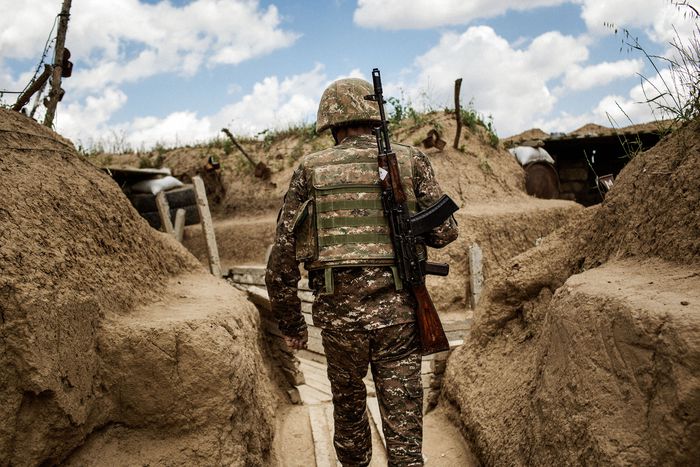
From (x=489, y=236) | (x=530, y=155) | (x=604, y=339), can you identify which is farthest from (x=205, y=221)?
(x=604, y=339)

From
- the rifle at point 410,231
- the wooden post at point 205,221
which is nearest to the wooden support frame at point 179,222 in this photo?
the wooden post at point 205,221

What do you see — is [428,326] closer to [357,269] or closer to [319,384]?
[357,269]

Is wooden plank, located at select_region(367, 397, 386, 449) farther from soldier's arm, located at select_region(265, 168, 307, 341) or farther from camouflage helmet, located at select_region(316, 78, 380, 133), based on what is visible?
camouflage helmet, located at select_region(316, 78, 380, 133)

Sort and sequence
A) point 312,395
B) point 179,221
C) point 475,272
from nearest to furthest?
1. point 312,395
2. point 475,272
3. point 179,221

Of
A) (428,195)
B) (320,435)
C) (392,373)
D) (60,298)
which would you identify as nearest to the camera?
(60,298)

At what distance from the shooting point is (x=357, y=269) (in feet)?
11.2

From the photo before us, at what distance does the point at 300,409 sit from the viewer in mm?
5691

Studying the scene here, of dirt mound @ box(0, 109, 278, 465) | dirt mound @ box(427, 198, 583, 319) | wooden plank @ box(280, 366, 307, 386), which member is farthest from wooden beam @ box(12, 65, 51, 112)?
dirt mound @ box(427, 198, 583, 319)

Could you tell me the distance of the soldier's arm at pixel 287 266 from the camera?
362 centimetres

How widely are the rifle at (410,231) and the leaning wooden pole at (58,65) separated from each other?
173 inches

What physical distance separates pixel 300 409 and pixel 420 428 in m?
2.51

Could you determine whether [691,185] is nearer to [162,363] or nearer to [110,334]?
[162,363]

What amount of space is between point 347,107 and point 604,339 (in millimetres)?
1894

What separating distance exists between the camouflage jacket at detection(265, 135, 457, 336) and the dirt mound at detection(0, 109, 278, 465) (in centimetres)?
44
